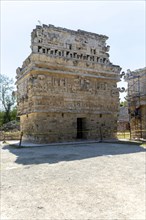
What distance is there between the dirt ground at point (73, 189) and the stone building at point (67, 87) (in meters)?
6.60

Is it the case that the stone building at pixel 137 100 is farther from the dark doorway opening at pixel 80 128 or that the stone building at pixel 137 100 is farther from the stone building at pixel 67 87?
the dark doorway opening at pixel 80 128

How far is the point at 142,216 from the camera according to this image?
431 cm

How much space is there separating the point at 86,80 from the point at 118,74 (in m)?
3.33

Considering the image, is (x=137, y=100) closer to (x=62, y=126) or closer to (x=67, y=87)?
(x=67, y=87)

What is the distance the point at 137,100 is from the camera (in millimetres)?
20297

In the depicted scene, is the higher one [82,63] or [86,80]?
[82,63]

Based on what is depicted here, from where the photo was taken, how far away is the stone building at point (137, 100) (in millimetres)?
19672

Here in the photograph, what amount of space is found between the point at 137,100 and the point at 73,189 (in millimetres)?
16118

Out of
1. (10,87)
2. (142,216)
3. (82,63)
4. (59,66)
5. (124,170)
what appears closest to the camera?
A: (142,216)

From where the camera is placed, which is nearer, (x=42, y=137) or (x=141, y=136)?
(x=42, y=137)

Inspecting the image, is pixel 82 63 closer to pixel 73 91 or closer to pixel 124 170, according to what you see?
pixel 73 91

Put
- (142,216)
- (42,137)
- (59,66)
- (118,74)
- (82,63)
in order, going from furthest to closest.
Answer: (118,74) < (82,63) < (59,66) < (42,137) < (142,216)

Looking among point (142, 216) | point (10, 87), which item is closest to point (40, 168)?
point (142, 216)

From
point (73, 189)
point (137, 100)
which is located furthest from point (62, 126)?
point (73, 189)
